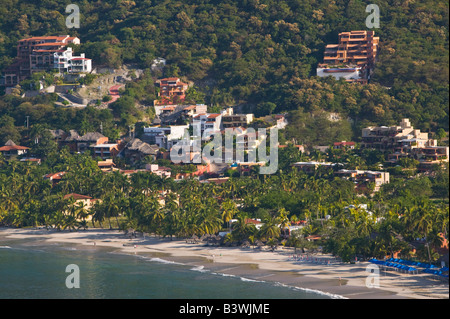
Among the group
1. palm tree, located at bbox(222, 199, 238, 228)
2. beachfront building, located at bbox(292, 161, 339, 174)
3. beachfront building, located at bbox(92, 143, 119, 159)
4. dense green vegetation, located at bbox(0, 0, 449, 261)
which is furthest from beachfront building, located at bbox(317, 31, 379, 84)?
palm tree, located at bbox(222, 199, 238, 228)

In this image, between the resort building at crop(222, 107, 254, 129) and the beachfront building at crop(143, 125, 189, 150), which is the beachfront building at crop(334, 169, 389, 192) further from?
the beachfront building at crop(143, 125, 189, 150)

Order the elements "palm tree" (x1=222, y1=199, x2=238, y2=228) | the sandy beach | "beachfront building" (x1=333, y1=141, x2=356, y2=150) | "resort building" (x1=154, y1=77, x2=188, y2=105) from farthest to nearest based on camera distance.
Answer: "resort building" (x1=154, y1=77, x2=188, y2=105) < "beachfront building" (x1=333, y1=141, x2=356, y2=150) < "palm tree" (x1=222, y1=199, x2=238, y2=228) < the sandy beach

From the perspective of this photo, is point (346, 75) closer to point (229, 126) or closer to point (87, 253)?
point (229, 126)

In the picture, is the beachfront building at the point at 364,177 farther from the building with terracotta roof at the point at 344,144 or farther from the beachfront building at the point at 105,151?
the beachfront building at the point at 105,151

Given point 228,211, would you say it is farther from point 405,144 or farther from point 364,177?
point 405,144

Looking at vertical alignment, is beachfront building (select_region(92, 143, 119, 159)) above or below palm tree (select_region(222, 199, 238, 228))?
above

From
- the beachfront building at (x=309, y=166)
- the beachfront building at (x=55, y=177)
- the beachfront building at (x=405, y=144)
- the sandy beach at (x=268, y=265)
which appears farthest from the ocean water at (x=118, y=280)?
the beachfront building at (x=405, y=144)

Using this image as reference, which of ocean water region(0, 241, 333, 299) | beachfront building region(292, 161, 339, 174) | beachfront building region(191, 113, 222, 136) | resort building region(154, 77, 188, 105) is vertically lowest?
ocean water region(0, 241, 333, 299)
